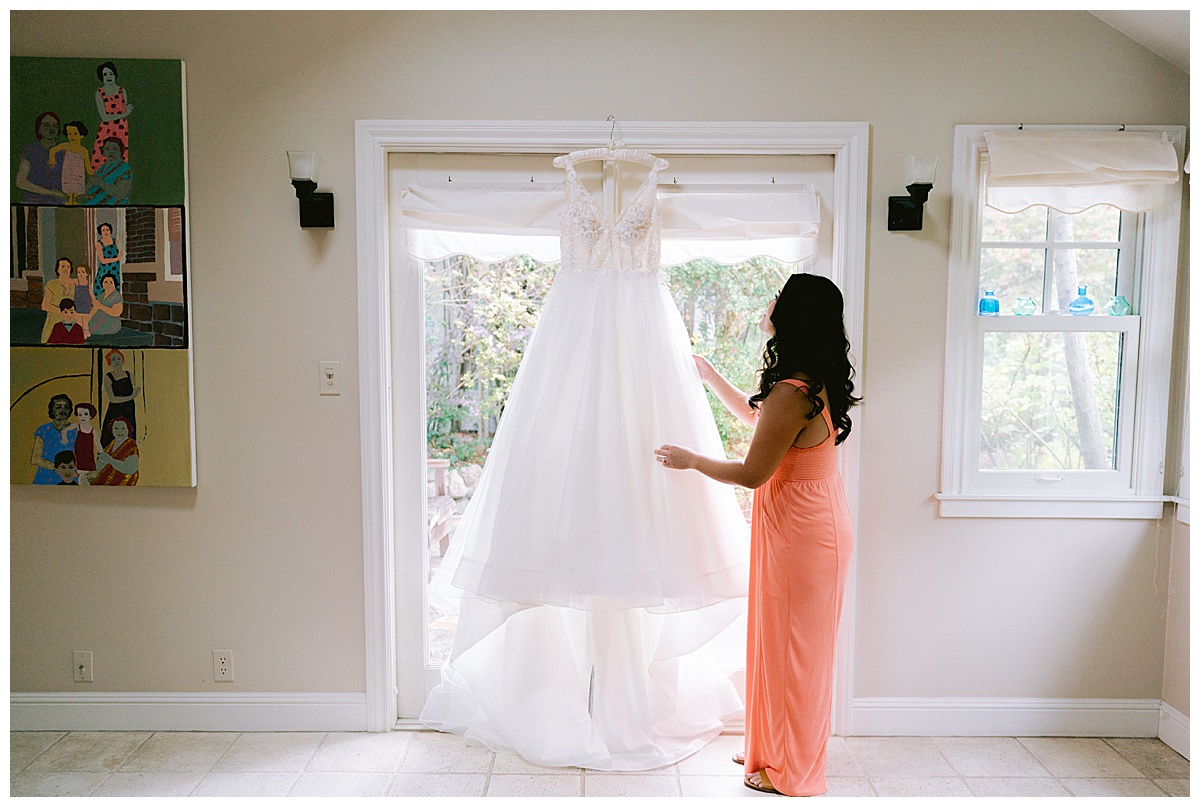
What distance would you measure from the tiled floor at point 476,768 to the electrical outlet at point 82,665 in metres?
0.18

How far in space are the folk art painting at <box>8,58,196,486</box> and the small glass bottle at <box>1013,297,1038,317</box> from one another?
2700 mm

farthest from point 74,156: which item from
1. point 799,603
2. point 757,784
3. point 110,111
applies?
point 757,784

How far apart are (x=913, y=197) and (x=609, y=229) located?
3.13 ft

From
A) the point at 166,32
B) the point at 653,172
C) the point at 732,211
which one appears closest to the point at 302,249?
the point at 166,32

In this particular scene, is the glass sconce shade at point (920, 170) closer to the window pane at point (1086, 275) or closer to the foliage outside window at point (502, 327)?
the foliage outside window at point (502, 327)

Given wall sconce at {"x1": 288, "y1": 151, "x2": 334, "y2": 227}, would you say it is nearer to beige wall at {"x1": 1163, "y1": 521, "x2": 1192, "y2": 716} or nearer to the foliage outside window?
the foliage outside window

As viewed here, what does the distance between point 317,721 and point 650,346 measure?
168 cm

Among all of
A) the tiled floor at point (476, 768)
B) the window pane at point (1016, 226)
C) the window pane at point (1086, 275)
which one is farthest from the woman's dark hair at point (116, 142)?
the window pane at point (1086, 275)

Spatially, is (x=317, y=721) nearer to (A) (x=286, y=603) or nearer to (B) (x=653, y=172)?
(A) (x=286, y=603)

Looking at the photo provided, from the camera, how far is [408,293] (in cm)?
263

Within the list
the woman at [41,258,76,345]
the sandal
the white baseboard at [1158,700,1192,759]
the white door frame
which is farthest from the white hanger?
the white baseboard at [1158,700,1192,759]

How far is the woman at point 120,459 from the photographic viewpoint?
2.56m

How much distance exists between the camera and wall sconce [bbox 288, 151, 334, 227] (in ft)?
7.82

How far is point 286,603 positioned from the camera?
2645 mm
